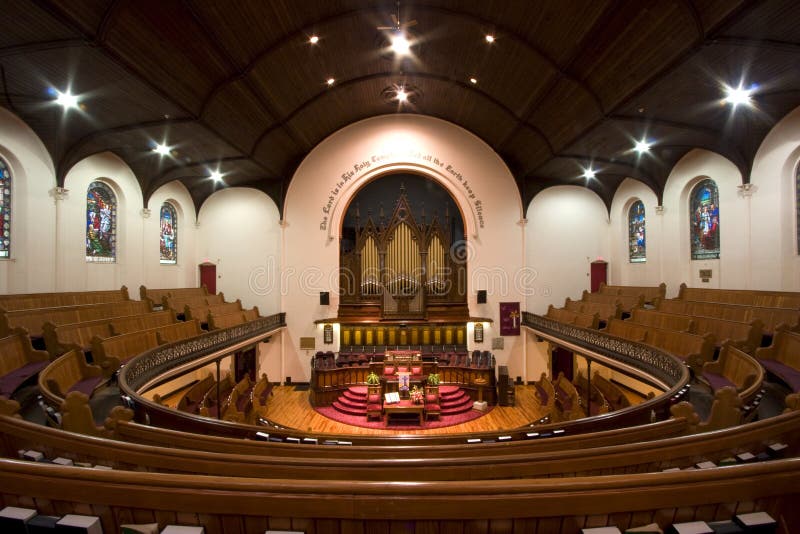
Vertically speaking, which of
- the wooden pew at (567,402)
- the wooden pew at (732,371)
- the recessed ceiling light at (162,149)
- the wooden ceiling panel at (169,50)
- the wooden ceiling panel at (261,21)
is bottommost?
the wooden pew at (567,402)

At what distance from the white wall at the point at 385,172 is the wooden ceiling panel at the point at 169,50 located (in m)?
6.44

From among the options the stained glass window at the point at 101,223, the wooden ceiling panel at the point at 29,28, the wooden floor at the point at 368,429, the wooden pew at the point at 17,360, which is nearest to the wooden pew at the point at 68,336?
the wooden pew at the point at 17,360

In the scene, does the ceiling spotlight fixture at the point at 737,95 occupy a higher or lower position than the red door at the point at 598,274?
higher

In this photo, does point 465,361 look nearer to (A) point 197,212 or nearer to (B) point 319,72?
(B) point 319,72

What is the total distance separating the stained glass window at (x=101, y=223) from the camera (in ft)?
37.0

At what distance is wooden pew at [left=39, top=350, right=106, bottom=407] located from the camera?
4.90 metres

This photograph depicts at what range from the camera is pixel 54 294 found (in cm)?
943

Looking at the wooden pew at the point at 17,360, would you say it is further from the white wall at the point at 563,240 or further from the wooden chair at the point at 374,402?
the white wall at the point at 563,240

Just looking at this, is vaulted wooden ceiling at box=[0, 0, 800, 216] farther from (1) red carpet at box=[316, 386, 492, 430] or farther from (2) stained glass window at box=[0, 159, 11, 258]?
(1) red carpet at box=[316, 386, 492, 430]

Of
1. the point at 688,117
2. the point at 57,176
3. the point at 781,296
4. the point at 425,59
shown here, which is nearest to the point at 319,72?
the point at 425,59

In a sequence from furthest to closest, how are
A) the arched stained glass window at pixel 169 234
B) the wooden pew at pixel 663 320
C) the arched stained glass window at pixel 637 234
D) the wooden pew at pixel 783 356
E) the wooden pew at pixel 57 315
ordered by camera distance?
the arched stained glass window at pixel 169 234, the arched stained glass window at pixel 637 234, the wooden pew at pixel 663 320, the wooden pew at pixel 57 315, the wooden pew at pixel 783 356

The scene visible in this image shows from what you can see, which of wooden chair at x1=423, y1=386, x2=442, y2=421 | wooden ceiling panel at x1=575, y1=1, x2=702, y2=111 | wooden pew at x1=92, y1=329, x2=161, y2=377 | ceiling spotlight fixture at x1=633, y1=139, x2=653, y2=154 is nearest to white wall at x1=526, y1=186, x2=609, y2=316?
ceiling spotlight fixture at x1=633, y1=139, x2=653, y2=154

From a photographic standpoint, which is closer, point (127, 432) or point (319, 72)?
point (127, 432)

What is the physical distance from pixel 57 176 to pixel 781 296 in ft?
56.8
